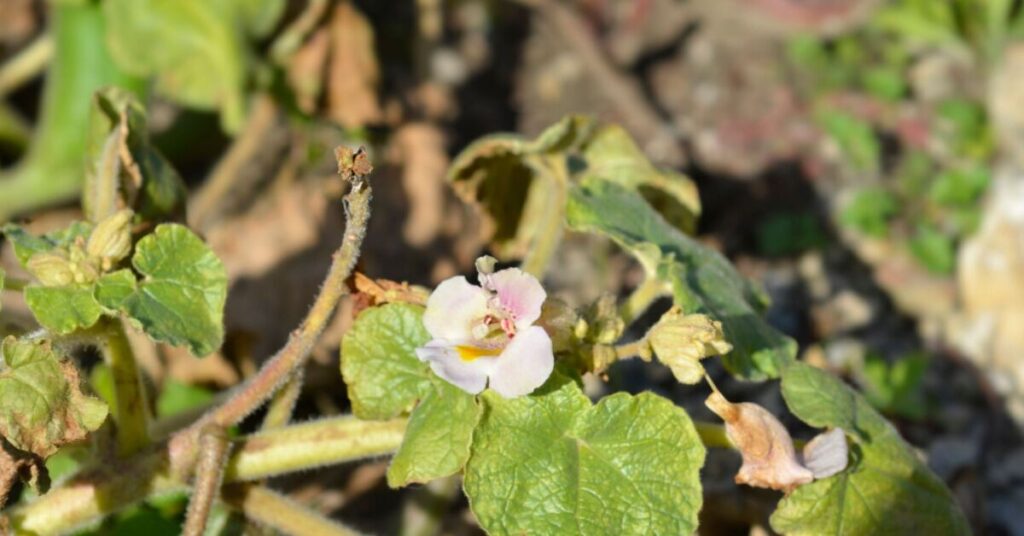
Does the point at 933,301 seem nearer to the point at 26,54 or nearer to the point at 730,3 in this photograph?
the point at 730,3

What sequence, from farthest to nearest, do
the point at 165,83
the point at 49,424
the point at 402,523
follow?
the point at 165,83, the point at 402,523, the point at 49,424

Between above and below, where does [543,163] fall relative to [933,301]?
above

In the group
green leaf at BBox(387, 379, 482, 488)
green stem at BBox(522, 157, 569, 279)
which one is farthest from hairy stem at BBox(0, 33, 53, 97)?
green leaf at BBox(387, 379, 482, 488)

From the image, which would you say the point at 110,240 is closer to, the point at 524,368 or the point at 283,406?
the point at 283,406

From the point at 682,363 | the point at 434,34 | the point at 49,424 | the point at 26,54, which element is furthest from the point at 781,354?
the point at 26,54

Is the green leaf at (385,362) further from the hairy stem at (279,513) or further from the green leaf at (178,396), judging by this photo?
the green leaf at (178,396)

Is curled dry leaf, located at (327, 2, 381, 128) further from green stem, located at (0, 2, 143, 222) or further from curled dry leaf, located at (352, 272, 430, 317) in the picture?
curled dry leaf, located at (352, 272, 430, 317)

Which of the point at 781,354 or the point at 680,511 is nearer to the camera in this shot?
the point at 680,511

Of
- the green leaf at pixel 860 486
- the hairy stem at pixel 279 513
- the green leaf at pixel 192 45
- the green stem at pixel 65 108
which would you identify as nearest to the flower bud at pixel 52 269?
the hairy stem at pixel 279 513

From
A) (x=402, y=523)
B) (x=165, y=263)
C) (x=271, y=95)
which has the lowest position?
(x=402, y=523)
